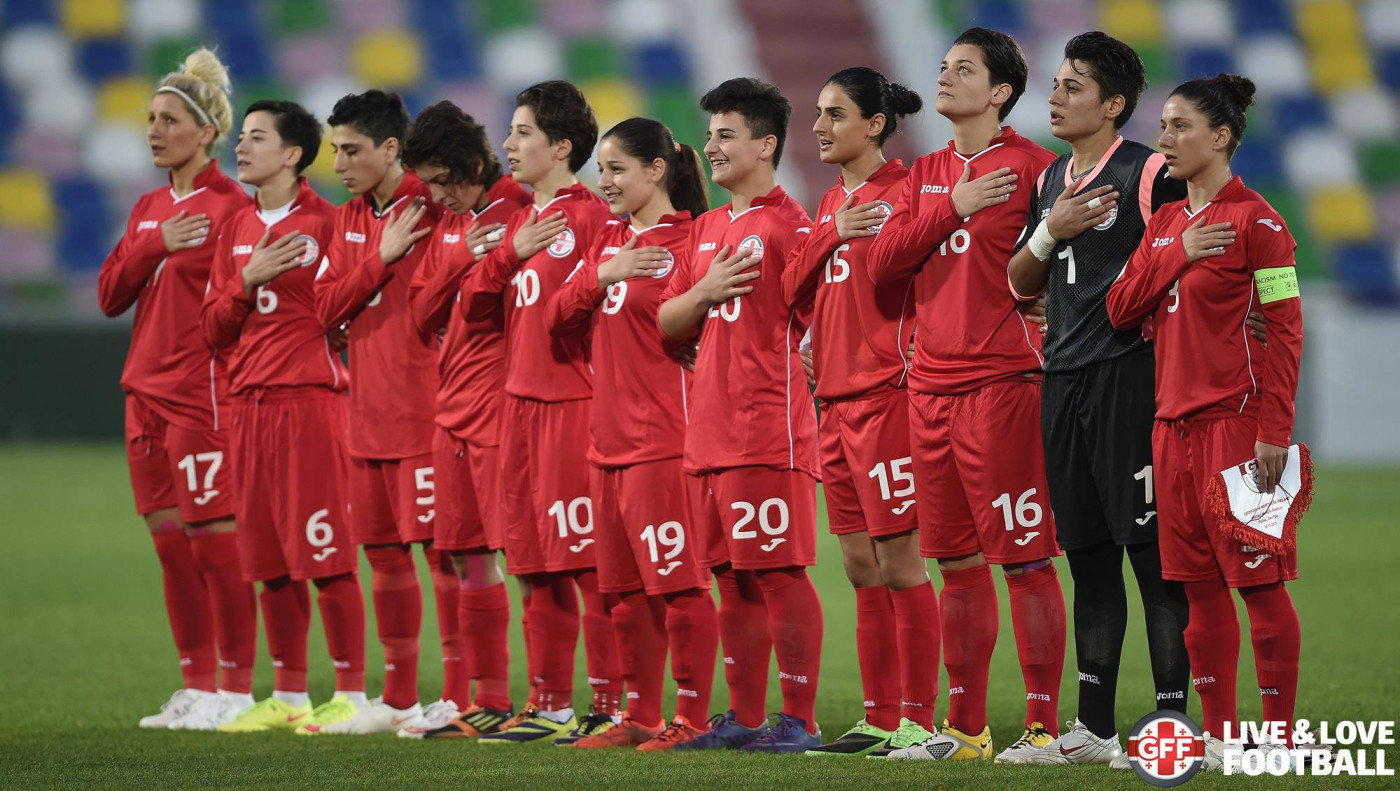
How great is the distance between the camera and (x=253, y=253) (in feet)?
22.4

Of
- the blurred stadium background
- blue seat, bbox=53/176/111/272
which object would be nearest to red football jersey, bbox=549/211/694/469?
the blurred stadium background

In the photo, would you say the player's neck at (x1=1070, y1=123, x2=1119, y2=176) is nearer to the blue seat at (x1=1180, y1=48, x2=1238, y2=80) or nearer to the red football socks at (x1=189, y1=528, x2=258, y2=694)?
the red football socks at (x1=189, y1=528, x2=258, y2=694)

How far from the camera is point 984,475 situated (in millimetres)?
5254

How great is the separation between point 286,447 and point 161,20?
51.2 feet

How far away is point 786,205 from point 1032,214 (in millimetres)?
909

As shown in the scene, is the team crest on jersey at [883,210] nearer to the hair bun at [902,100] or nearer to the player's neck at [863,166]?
the player's neck at [863,166]

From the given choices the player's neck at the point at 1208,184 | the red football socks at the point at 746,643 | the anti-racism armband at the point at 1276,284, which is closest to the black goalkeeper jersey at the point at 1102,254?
the player's neck at the point at 1208,184

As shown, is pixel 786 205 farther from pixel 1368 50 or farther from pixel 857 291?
pixel 1368 50

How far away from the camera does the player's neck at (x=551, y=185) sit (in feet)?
20.9

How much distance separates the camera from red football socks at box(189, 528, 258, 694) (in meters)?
6.96

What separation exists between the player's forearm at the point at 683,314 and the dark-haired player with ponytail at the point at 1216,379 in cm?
137

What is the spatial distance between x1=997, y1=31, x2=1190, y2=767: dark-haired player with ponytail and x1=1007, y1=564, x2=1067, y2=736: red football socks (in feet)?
0.26

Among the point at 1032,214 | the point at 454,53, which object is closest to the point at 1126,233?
the point at 1032,214

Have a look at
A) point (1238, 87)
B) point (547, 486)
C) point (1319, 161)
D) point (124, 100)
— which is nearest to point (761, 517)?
point (547, 486)
